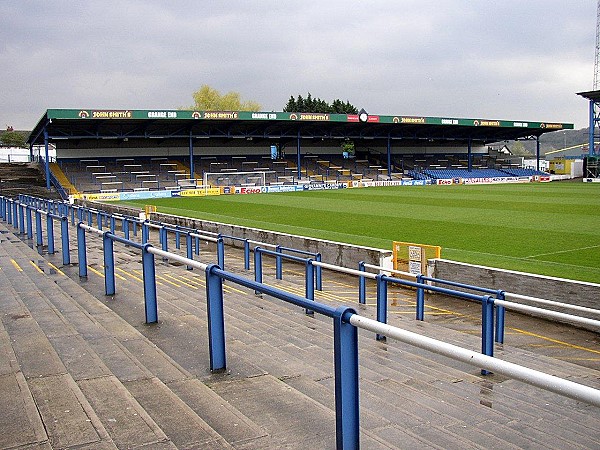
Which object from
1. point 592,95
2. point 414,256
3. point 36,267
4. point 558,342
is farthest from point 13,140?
point 558,342

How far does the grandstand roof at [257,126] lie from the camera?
47188mm

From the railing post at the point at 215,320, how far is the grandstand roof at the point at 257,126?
140 feet

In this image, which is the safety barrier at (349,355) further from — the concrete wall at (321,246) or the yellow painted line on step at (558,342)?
the concrete wall at (321,246)

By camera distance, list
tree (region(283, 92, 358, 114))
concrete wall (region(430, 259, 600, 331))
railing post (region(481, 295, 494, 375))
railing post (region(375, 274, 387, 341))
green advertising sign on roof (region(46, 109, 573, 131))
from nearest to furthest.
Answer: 1. railing post (region(481, 295, 494, 375))
2. railing post (region(375, 274, 387, 341))
3. concrete wall (region(430, 259, 600, 331))
4. green advertising sign on roof (region(46, 109, 573, 131))
5. tree (region(283, 92, 358, 114))

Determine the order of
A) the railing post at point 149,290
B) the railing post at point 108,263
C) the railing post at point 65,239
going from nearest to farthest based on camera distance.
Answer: the railing post at point 149,290, the railing post at point 108,263, the railing post at point 65,239

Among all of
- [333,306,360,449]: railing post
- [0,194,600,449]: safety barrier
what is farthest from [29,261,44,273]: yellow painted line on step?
[333,306,360,449]: railing post

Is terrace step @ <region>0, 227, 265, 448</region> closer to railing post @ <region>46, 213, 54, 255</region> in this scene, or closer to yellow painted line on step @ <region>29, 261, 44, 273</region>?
yellow painted line on step @ <region>29, 261, 44, 273</region>

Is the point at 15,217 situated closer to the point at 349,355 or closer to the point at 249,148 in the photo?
the point at 349,355

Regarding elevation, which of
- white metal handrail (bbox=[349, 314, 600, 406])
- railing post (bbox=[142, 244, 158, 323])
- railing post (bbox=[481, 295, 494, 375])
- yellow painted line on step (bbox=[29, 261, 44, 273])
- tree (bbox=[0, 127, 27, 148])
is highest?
tree (bbox=[0, 127, 27, 148])

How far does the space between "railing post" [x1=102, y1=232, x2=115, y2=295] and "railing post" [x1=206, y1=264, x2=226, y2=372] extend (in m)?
3.06

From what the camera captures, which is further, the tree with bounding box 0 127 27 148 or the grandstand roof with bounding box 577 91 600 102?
the tree with bounding box 0 127 27 148

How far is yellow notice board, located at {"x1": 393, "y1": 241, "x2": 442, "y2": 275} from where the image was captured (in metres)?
13.0

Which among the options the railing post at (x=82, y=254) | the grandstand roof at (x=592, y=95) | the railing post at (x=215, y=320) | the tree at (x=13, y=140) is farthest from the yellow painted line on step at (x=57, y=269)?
the tree at (x=13, y=140)

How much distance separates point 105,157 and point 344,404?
56.0 meters
